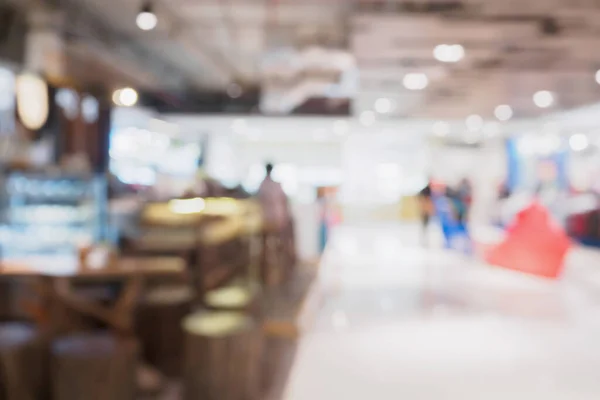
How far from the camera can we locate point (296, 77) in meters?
10.8

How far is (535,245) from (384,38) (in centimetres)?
394

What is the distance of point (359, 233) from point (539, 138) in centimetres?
649

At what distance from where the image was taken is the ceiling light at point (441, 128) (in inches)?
722

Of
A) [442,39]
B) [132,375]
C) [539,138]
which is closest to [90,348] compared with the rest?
[132,375]

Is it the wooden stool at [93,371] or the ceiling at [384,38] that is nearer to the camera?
the wooden stool at [93,371]

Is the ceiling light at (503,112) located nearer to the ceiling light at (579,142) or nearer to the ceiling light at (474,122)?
the ceiling light at (474,122)

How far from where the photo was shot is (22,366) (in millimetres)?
3730

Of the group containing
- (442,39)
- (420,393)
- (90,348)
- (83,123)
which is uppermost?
(442,39)

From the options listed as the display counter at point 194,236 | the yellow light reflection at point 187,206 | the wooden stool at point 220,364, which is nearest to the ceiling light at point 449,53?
the display counter at point 194,236

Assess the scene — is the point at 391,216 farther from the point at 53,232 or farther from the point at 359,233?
the point at 53,232

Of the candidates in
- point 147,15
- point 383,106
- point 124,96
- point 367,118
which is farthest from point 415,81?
point 367,118

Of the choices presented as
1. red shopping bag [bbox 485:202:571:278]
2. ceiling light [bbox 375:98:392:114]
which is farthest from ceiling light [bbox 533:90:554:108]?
red shopping bag [bbox 485:202:571:278]

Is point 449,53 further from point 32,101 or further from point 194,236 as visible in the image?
point 32,101

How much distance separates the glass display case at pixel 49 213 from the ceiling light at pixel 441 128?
12.7m
